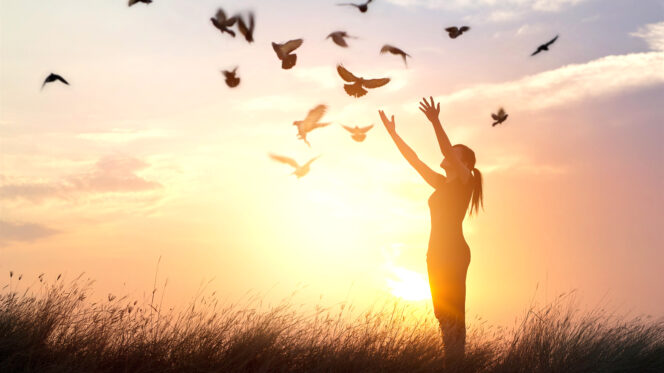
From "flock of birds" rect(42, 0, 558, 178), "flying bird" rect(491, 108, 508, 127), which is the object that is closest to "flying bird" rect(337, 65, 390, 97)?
"flock of birds" rect(42, 0, 558, 178)

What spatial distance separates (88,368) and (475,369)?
12.8ft

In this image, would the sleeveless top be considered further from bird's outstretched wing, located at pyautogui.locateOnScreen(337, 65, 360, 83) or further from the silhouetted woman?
bird's outstretched wing, located at pyautogui.locateOnScreen(337, 65, 360, 83)

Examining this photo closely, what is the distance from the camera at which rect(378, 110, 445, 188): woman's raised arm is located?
6.87 metres

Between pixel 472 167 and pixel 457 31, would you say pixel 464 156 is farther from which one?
pixel 457 31

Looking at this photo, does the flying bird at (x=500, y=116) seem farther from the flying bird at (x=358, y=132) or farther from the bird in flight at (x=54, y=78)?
the bird in flight at (x=54, y=78)

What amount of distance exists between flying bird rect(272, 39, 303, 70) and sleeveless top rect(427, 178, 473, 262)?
197 centimetres

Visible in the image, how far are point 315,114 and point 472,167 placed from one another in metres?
1.70

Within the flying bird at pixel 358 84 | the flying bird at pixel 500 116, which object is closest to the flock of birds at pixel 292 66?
the flying bird at pixel 358 84

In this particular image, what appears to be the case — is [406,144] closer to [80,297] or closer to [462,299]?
[462,299]

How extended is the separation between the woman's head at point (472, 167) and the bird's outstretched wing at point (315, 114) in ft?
4.37

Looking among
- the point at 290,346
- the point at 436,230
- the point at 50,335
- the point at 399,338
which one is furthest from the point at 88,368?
the point at 436,230

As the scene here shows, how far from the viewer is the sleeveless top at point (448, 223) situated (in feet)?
22.2

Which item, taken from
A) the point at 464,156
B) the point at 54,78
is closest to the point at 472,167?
the point at 464,156

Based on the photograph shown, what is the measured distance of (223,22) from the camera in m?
7.12
